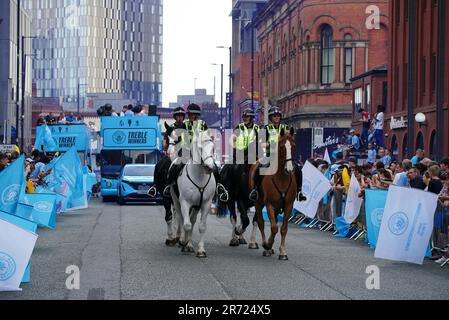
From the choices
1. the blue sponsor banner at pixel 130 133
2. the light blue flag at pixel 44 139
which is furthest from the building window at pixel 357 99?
the light blue flag at pixel 44 139

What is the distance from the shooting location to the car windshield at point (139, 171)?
41.1m

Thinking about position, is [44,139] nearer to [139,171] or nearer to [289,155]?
[139,171]

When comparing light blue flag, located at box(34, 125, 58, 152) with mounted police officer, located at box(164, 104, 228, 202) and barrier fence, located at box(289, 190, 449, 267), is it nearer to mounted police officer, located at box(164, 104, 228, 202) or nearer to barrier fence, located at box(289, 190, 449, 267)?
barrier fence, located at box(289, 190, 449, 267)

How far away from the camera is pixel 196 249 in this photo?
19.9m

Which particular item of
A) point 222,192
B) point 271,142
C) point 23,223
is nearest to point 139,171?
point 222,192

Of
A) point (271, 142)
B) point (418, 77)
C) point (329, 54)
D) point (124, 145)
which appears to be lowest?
point (124, 145)

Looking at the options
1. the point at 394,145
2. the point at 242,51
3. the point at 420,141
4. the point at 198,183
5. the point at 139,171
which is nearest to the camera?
the point at 198,183

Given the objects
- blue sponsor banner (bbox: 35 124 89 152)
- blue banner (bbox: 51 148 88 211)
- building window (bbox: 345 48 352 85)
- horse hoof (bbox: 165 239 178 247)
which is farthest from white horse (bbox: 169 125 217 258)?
building window (bbox: 345 48 352 85)

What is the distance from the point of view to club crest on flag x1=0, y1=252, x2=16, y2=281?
44.9 ft

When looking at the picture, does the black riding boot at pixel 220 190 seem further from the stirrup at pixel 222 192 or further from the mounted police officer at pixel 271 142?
the mounted police officer at pixel 271 142

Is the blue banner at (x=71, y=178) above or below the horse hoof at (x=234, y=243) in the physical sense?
above

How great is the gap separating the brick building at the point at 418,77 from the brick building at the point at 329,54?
64.2 feet

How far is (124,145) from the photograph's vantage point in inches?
1764

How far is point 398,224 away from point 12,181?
6316 millimetres
